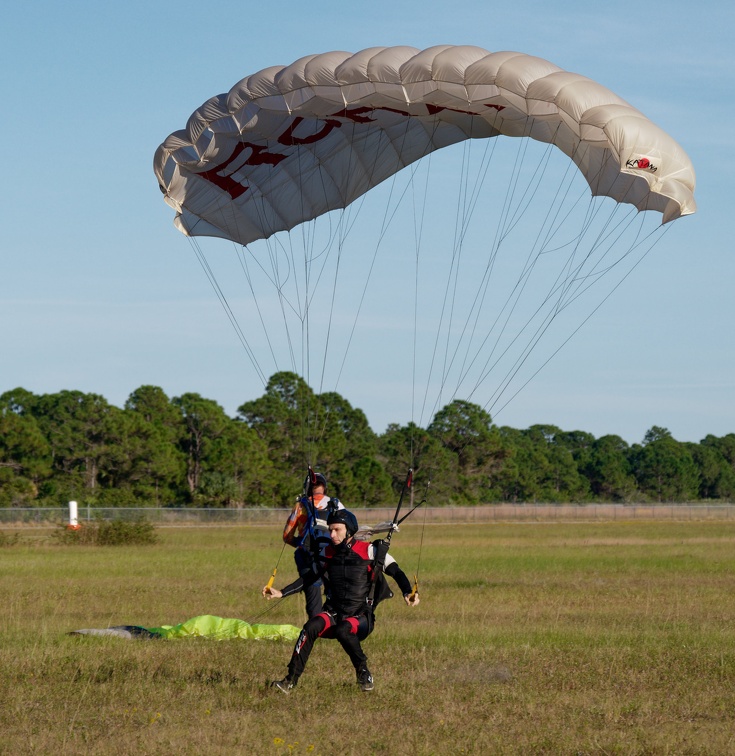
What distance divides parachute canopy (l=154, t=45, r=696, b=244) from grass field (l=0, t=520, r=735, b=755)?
16.8ft

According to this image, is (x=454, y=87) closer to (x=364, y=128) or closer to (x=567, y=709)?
(x=364, y=128)

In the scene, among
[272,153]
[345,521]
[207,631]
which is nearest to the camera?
[345,521]

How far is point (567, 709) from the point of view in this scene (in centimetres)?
942

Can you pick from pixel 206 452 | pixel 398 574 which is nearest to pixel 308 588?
pixel 398 574

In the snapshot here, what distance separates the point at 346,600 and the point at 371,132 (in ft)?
24.1

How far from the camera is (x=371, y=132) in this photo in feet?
49.7

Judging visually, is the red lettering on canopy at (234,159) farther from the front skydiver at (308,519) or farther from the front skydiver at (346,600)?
the front skydiver at (346,600)

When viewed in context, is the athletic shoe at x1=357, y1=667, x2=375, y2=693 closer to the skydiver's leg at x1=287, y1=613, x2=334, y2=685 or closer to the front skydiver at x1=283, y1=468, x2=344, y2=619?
the skydiver's leg at x1=287, y1=613, x2=334, y2=685

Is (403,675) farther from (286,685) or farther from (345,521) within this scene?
(345,521)

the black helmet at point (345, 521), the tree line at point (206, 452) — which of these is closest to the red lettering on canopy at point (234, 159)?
the black helmet at point (345, 521)

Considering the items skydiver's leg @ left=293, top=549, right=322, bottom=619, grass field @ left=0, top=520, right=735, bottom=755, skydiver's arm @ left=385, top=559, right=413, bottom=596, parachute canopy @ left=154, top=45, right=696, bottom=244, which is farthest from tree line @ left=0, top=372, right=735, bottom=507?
skydiver's arm @ left=385, top=559, right=413, bottom=596

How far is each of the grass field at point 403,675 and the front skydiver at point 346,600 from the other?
249mm

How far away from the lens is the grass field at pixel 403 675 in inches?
331

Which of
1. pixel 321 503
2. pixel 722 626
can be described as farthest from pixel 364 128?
pixel 722 626
